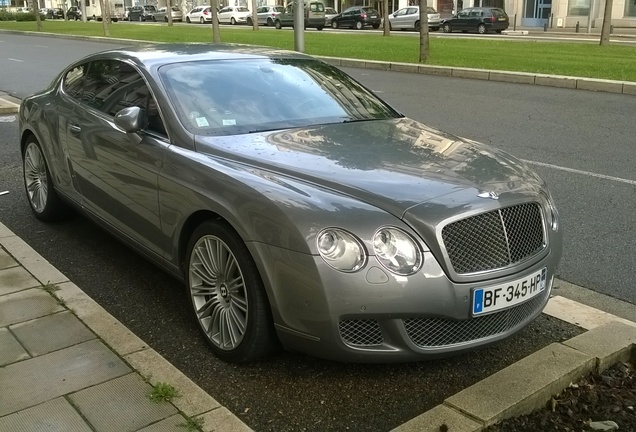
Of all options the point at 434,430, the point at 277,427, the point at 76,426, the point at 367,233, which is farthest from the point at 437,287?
the point at 76,426

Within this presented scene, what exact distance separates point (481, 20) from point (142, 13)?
36.2 m

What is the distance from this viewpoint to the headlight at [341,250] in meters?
3.00

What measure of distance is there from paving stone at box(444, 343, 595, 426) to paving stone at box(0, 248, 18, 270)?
126 inches

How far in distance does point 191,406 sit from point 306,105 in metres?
2.21

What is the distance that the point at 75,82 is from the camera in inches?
220

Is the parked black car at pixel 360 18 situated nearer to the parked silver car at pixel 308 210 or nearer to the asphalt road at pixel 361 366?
the asphalt road at pixel 361 366

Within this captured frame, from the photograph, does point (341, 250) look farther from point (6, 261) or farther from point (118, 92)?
point (6, 261)

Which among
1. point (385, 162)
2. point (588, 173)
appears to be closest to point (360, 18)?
point (588, 173)

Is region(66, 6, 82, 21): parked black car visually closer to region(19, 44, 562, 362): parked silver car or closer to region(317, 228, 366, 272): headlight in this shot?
region(19, 44, 562, 362): parked silver car

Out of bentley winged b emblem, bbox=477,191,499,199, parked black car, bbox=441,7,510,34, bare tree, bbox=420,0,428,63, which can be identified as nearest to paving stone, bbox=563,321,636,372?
bentley winged b emblem, bbox=477,191,499,199

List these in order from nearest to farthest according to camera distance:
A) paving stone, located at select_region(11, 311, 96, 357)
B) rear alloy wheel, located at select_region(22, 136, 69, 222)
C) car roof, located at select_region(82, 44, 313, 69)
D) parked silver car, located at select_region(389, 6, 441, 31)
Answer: paving stone, located at select_region(11, 311, 96, 357) < car roof, located at select_region(82, 44, 313, 69) < rear alloy wheel, located at select_region(22, 136, 69, 222) < parked silver car, located at select_region(389, 6, 441, 31)

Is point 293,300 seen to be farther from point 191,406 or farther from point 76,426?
point 76,426

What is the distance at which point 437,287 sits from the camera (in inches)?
120

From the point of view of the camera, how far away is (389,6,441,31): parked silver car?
42.4 m
